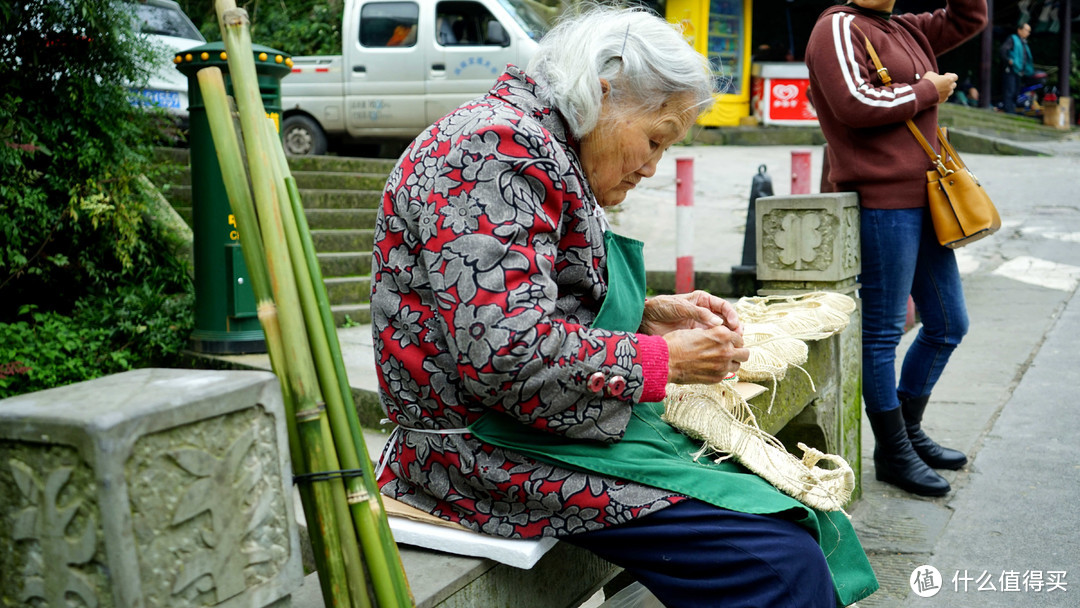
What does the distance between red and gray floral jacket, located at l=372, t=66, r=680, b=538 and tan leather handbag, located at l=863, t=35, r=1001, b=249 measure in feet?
6.12

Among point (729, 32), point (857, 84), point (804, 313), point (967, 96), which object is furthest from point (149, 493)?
point (967, 96)

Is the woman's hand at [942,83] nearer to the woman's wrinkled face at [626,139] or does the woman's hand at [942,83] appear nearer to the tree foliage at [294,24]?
the woman's wrinkled face at [626,139]

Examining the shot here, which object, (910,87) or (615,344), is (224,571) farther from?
(910,87)

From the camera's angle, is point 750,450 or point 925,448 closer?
point 750,450

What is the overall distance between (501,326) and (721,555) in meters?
0.55

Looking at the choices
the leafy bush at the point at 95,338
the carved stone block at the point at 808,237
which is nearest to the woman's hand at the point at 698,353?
the carved stone block at the point at 808,237

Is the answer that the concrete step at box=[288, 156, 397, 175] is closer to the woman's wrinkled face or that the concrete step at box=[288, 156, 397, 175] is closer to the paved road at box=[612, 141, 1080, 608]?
the paved road at box=[612, 141, 1080, 608]

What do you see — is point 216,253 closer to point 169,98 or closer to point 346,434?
point 346,434

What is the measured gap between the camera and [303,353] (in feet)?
4.28

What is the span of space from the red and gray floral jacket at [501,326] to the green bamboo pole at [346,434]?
0.62 feet

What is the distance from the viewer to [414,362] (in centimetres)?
159

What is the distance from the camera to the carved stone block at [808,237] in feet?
10.2

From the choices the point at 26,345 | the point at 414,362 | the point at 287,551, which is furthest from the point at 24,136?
the point at 287,551

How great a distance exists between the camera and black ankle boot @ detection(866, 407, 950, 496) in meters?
3.36
